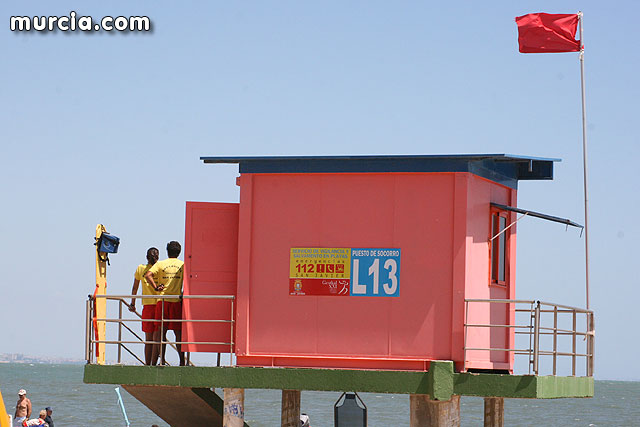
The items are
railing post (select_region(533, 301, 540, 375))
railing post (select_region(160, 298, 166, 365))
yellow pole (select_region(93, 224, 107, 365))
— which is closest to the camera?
railing post (select_region(533, 301, 540, 375))

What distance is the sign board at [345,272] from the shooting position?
17.0m

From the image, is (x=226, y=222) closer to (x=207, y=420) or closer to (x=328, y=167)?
(x=328, y=167)

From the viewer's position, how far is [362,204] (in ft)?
56.1

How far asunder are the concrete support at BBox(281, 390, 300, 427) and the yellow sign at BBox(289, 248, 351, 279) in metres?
4.76

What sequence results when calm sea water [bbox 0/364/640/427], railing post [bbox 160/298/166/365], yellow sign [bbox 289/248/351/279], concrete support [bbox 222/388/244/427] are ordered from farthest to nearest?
calm sea water [bbox 0/364/640/427] → railing post [bbox 160/298/166/365] → concrete support [bbox 222/388/244/427] → yellow sign [bbox 289/248/351/279]

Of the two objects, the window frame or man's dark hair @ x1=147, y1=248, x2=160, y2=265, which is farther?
man's dark hair @ x1=147, y1=248, x2=160, y2=265

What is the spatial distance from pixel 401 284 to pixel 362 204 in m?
1.34

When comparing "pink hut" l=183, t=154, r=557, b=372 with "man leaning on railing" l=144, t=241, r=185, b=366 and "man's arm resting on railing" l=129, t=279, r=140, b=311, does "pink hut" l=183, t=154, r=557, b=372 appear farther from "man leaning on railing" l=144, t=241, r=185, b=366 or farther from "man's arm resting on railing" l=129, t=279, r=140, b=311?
"man's arm resting on railing" l=129, t=279, r=140, b=311

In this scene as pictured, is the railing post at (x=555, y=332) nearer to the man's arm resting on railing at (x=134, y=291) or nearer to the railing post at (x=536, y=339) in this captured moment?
the railing post at (x=536, y=339)

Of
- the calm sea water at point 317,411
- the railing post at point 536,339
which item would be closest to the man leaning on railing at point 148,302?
the railing post at point 536,339

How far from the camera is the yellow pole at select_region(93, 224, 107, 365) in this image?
18094 millimetres

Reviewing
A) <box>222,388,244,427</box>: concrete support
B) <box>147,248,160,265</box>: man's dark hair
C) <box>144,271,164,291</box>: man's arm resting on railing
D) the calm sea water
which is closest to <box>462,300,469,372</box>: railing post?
<box>222,388,244,427</box>: concrete support

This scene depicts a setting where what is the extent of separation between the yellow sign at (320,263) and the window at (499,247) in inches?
96.3

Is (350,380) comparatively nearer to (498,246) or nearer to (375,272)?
(375,272)
